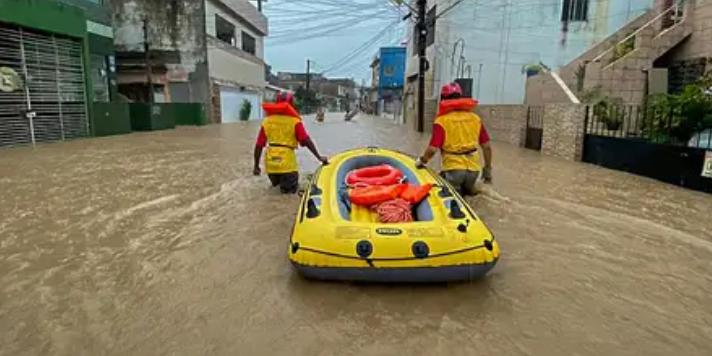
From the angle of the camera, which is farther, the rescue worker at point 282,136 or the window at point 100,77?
the window at point 100,77

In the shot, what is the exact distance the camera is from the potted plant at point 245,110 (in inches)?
1228

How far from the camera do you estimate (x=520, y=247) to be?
13.9 ft

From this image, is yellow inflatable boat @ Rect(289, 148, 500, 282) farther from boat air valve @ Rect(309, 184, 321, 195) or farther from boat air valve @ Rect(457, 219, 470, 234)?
boat air valve @ Rect(309, 184, 321, 195)

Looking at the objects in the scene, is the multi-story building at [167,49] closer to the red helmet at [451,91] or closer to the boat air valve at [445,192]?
the red helmet at [451,91]

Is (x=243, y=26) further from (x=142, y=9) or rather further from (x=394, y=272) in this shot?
(x=394, y=272)

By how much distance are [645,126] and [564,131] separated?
2259mm

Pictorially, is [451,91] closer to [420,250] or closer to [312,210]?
[312,210]

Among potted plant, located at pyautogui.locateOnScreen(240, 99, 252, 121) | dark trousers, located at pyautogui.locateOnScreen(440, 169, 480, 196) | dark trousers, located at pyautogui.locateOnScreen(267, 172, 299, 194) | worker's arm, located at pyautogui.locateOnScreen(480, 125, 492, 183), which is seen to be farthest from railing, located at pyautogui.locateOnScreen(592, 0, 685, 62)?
potted plant, located at pyautogui.locateOnScreen(240, 99, 252, 121)

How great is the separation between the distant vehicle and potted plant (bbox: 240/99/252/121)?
27.4 metres

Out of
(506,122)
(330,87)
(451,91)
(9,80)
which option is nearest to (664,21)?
(506,122)

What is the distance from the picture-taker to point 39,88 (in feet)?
41.6

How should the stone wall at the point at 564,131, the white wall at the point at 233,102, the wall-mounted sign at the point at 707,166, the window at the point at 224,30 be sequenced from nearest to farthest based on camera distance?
the wall-mounted sign at the point at 707,166 → the stone wall at the point at 564,131 → the window at the point at 224,30 → the white wall at the point at 233,102

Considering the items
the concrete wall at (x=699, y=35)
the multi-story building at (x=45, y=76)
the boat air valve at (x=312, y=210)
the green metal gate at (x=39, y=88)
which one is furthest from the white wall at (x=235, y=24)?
the boat air valve at (x=312, y=210)

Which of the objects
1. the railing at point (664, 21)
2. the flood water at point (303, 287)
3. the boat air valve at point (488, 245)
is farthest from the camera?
the railing at point (664, 21)
